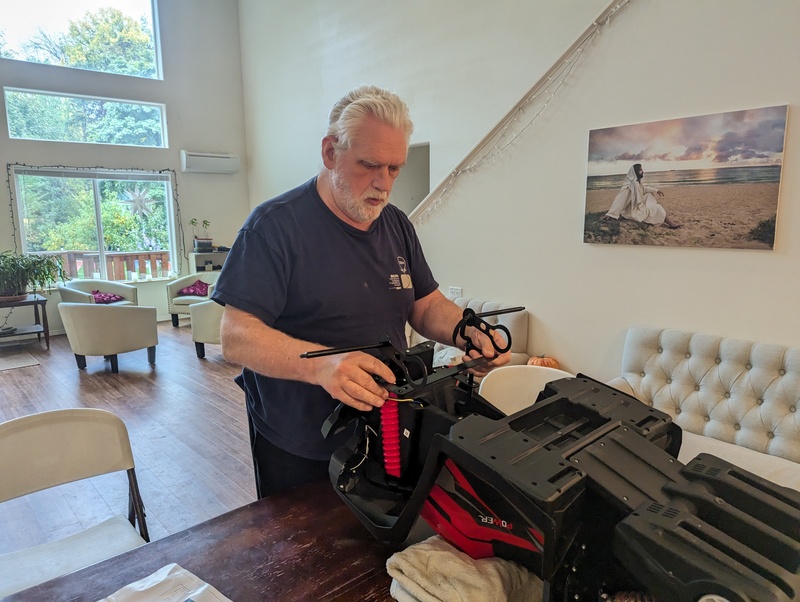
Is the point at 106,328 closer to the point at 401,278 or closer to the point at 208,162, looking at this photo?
the point at 208,162

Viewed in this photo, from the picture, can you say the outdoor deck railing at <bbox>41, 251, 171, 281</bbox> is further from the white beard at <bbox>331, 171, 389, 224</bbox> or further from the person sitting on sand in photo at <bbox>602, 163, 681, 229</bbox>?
the white beard at <bbox>331, 171, 389, 224</bbox>

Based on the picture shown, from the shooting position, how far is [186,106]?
7.06 meters

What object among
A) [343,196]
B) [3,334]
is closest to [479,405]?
[343,196]

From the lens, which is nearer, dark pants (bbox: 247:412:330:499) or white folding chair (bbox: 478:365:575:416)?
dark pants (bbox: 247:412:330:499)

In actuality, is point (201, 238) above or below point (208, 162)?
below

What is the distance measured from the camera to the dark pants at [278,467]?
3.93 feet

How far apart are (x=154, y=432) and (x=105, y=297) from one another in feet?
9.95

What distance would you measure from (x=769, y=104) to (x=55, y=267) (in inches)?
267

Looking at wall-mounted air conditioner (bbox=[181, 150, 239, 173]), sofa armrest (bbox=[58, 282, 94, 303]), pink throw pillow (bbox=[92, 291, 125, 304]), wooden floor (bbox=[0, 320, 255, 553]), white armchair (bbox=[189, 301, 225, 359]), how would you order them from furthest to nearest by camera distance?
wall-mounted air conditioner (bbox=[181, 150, 239, 173]), pink throw pillow (bbox=[92, 291, 125, 304]), sofa armrest (bbox=[58, 282, 94, 303]), white armchair (bbox=[189, 301, 225, 359]), wooden floor (bbox=[0, 320, 255, 553])

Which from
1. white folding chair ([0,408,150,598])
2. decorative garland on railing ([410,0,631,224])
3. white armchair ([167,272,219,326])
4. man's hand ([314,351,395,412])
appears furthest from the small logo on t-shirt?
white armchair ([167,272,219,326])

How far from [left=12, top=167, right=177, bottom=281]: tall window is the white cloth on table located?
6274 millimetres

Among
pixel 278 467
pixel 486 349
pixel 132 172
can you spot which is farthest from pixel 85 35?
pixel 486 349

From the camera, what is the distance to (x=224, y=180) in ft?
24.6

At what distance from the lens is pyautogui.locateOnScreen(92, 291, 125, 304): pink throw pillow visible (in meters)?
5.73
